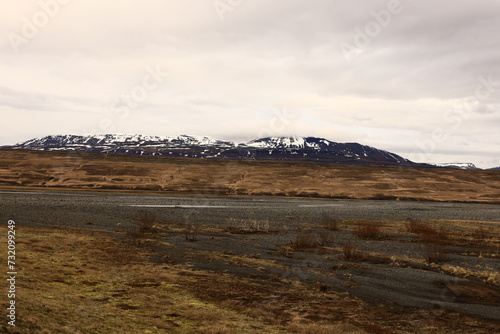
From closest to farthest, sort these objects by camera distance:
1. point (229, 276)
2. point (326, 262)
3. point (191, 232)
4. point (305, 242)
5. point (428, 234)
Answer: point (229, 276) < point (326, 262) < point (305, 242) < point (191, 232) < point (428, 234)

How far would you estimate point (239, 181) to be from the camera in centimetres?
9225

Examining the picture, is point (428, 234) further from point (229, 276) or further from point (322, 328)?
point (322, 328)

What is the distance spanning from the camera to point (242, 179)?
94.7 metres

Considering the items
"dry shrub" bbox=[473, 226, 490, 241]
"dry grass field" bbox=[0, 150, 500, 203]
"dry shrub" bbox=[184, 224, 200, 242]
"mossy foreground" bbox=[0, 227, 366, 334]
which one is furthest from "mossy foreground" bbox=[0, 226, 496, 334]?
"dry grass field" bbox=[0, 150, 500, 203]

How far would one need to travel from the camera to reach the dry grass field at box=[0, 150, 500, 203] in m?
82.1

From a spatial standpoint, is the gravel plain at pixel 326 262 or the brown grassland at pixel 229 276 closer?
the brown grassland at pixel 229 276

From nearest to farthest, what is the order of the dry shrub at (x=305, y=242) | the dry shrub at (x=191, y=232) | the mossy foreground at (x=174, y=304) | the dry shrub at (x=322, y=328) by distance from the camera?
the mossy foreground at (x=174, y=304), the dry shrub at (x=322, y=328), the dry shrub at (x=305, y=242), the dry shrub at (x=191, y=232)

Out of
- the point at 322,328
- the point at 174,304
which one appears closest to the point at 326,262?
the point at 322,328

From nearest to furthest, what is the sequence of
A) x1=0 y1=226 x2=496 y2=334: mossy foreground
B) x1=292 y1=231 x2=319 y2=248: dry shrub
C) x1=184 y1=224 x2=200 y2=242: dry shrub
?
x1=0 y1=226 x2=496 y2=334: mossy foreground → x1=292 y1=231 x2=319 y2=248: dry shrub → x1=184 y1=224 x2=200 y2=242: dry shrub

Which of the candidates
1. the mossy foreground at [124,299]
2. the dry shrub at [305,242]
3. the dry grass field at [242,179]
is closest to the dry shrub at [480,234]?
the dry shrub at [305,242]

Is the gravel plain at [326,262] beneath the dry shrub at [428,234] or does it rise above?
beneath

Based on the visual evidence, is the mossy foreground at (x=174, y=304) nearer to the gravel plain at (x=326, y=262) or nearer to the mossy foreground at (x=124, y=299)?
the mossy foreground at (x=124, y=299)

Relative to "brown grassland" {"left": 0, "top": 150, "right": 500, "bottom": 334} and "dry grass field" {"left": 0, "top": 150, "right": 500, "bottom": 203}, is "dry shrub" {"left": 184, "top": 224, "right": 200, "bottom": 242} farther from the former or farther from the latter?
"dry grass field" {"left": 0, "top": 150, "right": 500, "bottom": 203}

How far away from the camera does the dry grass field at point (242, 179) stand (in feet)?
269
